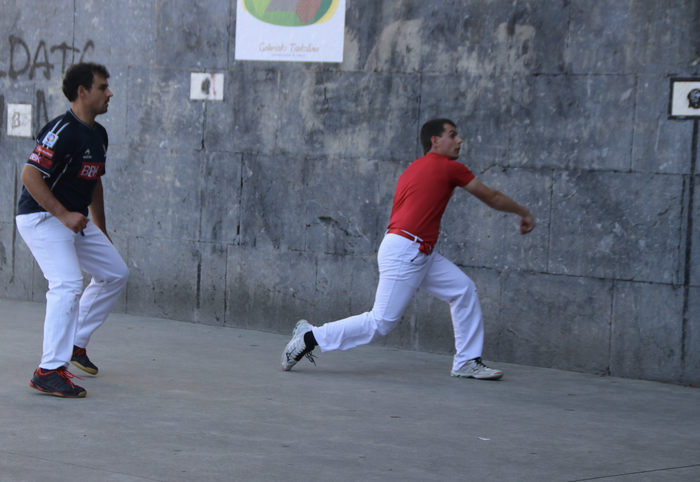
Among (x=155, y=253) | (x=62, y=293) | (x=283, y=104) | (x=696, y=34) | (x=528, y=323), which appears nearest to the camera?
(x=62, y=293)

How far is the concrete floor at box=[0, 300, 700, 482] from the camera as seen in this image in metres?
4.24

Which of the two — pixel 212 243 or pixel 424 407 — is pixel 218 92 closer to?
pixel 212 243

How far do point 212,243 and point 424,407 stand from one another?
3.58m

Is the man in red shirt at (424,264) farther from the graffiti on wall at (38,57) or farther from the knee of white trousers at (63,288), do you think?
the graffiti on wall at (38,57)

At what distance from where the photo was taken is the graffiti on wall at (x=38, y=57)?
9.38m

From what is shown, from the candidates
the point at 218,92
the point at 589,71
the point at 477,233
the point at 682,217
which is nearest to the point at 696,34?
the point at 589,71

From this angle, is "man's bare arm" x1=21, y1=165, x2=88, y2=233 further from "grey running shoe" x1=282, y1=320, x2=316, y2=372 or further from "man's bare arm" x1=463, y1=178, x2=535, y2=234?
"man's bare arm" x1=463, y1=178, x2=535, y2=234

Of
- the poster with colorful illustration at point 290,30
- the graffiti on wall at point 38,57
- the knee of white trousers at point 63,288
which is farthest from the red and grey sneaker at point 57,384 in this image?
the graffiti on wall at point 38,57

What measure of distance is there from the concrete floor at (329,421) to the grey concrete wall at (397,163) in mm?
579

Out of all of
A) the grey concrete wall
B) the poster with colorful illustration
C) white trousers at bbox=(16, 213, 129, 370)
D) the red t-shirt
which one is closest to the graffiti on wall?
the grey concrete wall

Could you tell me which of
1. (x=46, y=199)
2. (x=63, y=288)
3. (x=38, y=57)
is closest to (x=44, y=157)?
(x=46, y=199)

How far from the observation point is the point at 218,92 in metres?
8.55

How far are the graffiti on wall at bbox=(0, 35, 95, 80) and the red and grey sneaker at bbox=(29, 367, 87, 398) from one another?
4581mm

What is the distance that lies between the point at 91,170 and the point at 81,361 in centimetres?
127
